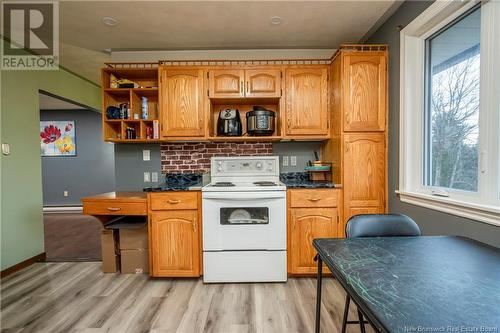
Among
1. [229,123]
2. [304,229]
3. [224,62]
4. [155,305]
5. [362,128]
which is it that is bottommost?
[155,305]

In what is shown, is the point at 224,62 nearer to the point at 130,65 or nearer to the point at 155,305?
the point at 130,65

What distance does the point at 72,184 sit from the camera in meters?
5.64

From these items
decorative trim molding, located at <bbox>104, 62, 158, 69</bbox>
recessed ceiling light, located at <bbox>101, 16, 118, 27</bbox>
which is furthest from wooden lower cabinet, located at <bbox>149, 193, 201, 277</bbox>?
recessed ceiling light, located at <bbox>101, 16, 118, 27</bbox>

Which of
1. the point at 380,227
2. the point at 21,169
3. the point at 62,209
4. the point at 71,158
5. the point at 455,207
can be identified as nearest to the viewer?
the point at 380,227

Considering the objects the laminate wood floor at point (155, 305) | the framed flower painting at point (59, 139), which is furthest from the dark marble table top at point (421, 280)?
the framed flower painting at point (59, 139)

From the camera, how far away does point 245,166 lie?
2.67m

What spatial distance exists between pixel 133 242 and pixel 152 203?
53 cm

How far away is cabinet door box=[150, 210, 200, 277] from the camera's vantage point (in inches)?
90.6

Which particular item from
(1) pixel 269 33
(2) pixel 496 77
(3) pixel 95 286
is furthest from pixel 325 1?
(3) pixel 95 286

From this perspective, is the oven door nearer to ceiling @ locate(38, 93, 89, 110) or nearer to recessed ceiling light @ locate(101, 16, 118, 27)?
recessed ceiling light @ locate(101, 16, 118, 27)

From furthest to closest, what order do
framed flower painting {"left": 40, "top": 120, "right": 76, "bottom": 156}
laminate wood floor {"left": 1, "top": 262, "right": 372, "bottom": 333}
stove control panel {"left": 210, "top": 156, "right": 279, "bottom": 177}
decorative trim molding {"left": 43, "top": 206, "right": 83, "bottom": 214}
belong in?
1. framed flower painting {"left": 40, "top": 120, "right": 76, "bottom": 156}
2. decorative trim molding {"left": 43, "top": 206, "right": 83, "bottom": 214}
3. stove control panel {"left": 210, "top": 156, "right": 279, "bottom": 177}
4. laminate wood floor {"left": 1, "top": 262, "right": 372, "bottom": 333}

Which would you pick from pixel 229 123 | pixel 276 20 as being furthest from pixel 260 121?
pixel 276 20

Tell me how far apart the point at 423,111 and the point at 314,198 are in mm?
1139

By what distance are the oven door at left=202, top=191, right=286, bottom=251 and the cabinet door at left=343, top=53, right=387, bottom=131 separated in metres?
0.97
